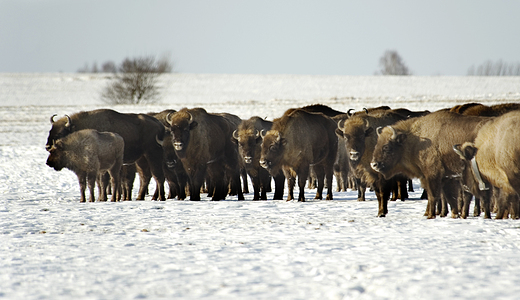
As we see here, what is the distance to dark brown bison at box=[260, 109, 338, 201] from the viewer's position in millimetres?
14117

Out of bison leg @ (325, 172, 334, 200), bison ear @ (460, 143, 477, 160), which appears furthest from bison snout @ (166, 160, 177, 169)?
bison ear @ (460, 143, 477, 160)

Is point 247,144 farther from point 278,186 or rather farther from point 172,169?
point 172,169

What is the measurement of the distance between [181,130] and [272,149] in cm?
216

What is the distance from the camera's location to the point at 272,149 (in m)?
14.0

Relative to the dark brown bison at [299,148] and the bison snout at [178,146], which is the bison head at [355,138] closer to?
the dark brown bison at [299,148]

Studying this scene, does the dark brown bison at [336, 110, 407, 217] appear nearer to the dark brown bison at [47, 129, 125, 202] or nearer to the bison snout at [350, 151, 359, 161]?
the bison snout at [350, 151, 359, 161]

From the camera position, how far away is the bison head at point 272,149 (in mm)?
13961

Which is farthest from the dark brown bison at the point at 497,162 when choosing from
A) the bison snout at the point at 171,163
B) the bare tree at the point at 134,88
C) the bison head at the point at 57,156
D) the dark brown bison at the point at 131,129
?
the bare tree at the point at 134,88

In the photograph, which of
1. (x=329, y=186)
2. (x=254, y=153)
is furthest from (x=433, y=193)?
(x=254, y=153)

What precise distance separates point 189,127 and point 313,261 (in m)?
7.81

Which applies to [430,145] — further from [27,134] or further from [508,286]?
[27,134]

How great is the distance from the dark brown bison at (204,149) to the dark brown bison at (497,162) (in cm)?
632

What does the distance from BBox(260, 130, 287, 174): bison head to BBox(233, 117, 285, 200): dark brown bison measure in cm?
39

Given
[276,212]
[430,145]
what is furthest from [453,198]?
[276,212]
